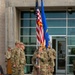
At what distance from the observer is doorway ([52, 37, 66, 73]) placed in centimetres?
1777

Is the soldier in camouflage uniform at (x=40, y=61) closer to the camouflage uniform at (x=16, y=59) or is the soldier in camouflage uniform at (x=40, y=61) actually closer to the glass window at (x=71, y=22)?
the camouflage uniform at (x=16, y=59)

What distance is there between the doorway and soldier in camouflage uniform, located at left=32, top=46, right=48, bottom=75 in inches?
252

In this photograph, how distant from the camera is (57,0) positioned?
51.0 feet

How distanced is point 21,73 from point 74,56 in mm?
5707

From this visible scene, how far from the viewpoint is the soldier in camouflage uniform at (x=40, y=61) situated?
10566mm

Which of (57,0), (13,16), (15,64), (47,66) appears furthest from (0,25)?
(47,66)

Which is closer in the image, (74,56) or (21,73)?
(21,73)

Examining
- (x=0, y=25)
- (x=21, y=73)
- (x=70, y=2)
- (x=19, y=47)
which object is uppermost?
(x=70, y=2)

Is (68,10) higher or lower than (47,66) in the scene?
higher

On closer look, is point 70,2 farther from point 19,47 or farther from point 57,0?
point 19,47

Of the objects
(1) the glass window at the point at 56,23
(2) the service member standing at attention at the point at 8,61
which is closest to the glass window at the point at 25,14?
(1) the glass window at the point at 56,23

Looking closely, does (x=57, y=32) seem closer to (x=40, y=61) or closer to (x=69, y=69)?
(x=69, y=69)

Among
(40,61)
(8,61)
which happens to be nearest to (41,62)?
(40,61)

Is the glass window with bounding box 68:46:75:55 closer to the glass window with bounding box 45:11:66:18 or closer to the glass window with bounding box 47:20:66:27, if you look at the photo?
the glass window with bounding box 47:20:66:27
